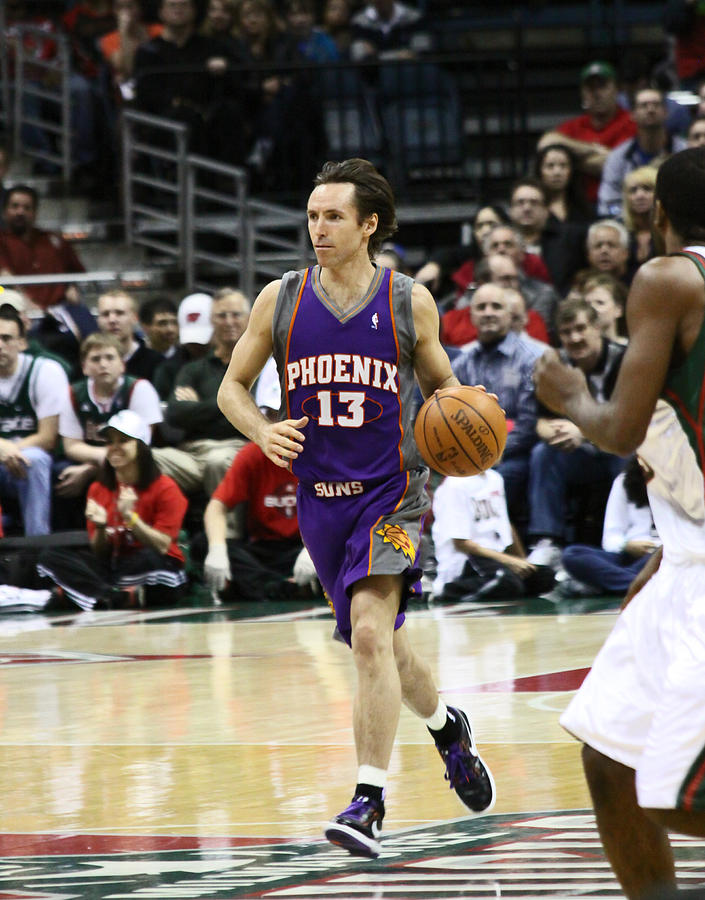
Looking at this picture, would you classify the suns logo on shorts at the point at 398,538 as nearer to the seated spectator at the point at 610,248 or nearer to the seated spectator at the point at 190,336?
the seated spectator at the point at 190,336

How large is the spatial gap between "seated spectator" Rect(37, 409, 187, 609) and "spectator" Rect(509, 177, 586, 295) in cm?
372

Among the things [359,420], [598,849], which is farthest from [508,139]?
[598,849]

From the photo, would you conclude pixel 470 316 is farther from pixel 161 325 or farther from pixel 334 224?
pixel 334 224

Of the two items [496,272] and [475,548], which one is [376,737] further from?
[496,272]

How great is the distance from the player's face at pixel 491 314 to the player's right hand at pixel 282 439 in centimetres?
607

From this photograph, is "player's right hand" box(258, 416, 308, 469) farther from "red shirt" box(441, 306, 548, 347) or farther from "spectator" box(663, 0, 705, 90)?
"spectator" box(663, 0, 705, 90)

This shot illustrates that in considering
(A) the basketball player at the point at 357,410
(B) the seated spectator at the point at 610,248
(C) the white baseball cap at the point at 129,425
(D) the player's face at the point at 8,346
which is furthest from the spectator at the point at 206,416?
(A) the basketball player at the point at 357,410

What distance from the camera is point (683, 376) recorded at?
11.2ft

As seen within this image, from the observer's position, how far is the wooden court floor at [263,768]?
4.24 m

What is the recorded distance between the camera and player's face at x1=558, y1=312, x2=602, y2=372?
1066 centimetres

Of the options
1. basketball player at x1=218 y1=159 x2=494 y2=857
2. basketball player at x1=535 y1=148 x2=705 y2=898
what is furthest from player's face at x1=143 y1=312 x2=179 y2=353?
basketball player at x1=535 y1=148 x2=705 y2=898

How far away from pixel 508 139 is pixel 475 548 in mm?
6526

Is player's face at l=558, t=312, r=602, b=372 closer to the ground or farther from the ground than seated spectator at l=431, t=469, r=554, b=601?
farther from the ground

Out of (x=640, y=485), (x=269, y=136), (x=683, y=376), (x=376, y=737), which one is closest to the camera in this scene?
(x=683, y=376)
